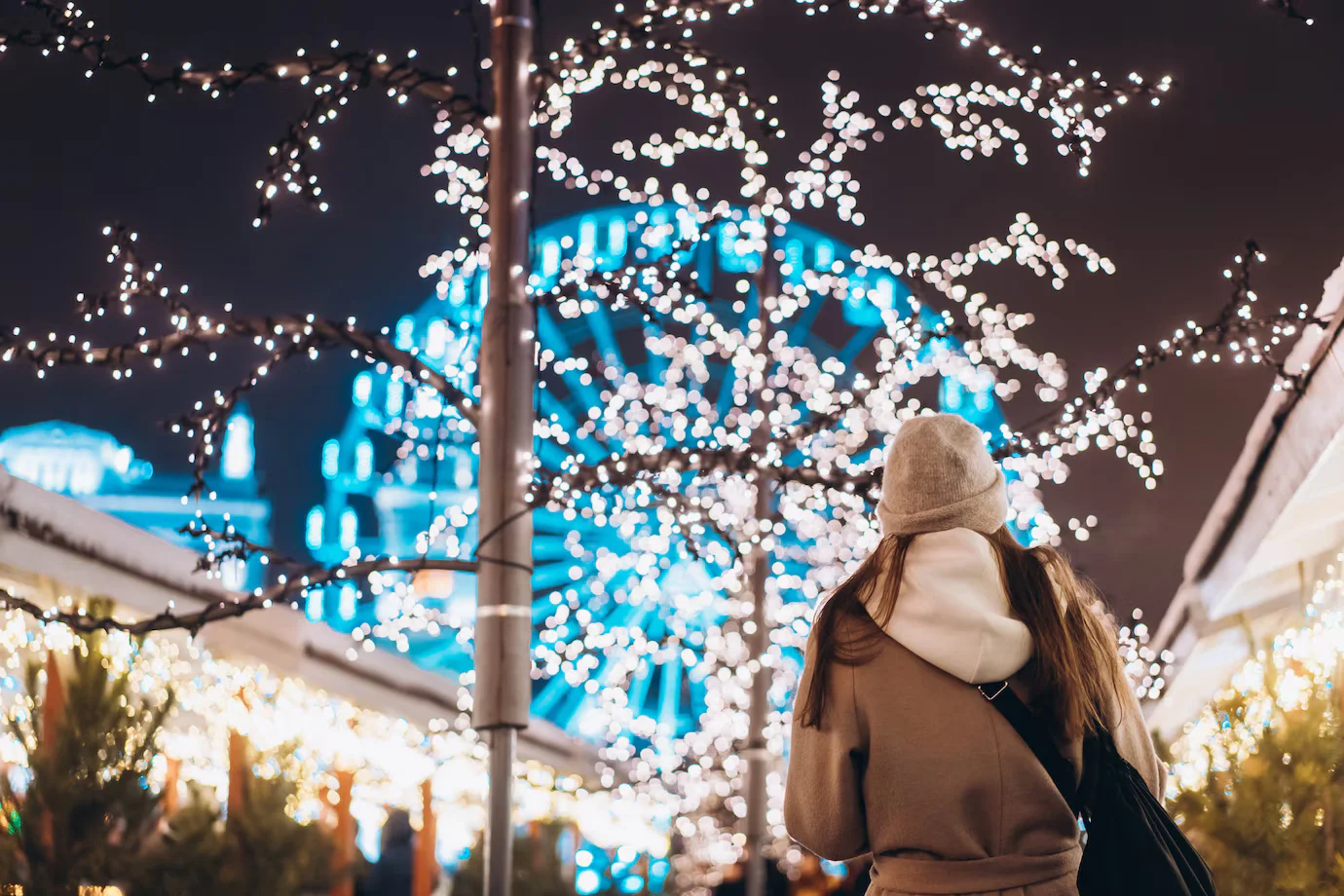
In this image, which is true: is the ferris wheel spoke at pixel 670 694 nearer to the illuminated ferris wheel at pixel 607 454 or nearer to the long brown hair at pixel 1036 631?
the illuminated ferris wheel at pixel 607 454

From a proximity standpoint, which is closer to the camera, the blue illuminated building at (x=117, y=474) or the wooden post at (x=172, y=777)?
the wooden post at (x=172, y=777)

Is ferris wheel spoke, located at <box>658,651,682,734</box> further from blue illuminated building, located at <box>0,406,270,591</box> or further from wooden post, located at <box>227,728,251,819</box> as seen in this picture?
blue illuminated building, located at <box>0,406,270,591</box>

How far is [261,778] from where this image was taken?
4.79 metres

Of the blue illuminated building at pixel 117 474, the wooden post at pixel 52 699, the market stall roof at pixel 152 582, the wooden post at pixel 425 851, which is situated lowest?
the wooden post at pixel 425 851

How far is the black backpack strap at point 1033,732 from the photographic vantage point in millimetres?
1912

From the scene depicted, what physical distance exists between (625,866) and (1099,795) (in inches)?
340

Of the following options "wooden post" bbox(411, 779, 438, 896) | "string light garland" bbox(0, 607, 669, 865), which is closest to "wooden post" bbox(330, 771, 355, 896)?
"string light garland" bbox(0, 607, 669, 865)

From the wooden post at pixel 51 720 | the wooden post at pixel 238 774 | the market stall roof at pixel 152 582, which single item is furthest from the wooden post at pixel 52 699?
the wooden post at pixel 238 774

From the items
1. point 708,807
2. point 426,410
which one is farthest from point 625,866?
point 426,410

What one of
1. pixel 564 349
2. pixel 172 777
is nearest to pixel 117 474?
pixel 564 349

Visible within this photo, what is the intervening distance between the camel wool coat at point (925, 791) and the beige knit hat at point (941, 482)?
20 centimetres

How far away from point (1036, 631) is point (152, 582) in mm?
3455

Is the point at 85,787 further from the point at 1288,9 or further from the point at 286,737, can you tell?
the point at 1288,9

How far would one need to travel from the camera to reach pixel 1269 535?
5363mm
